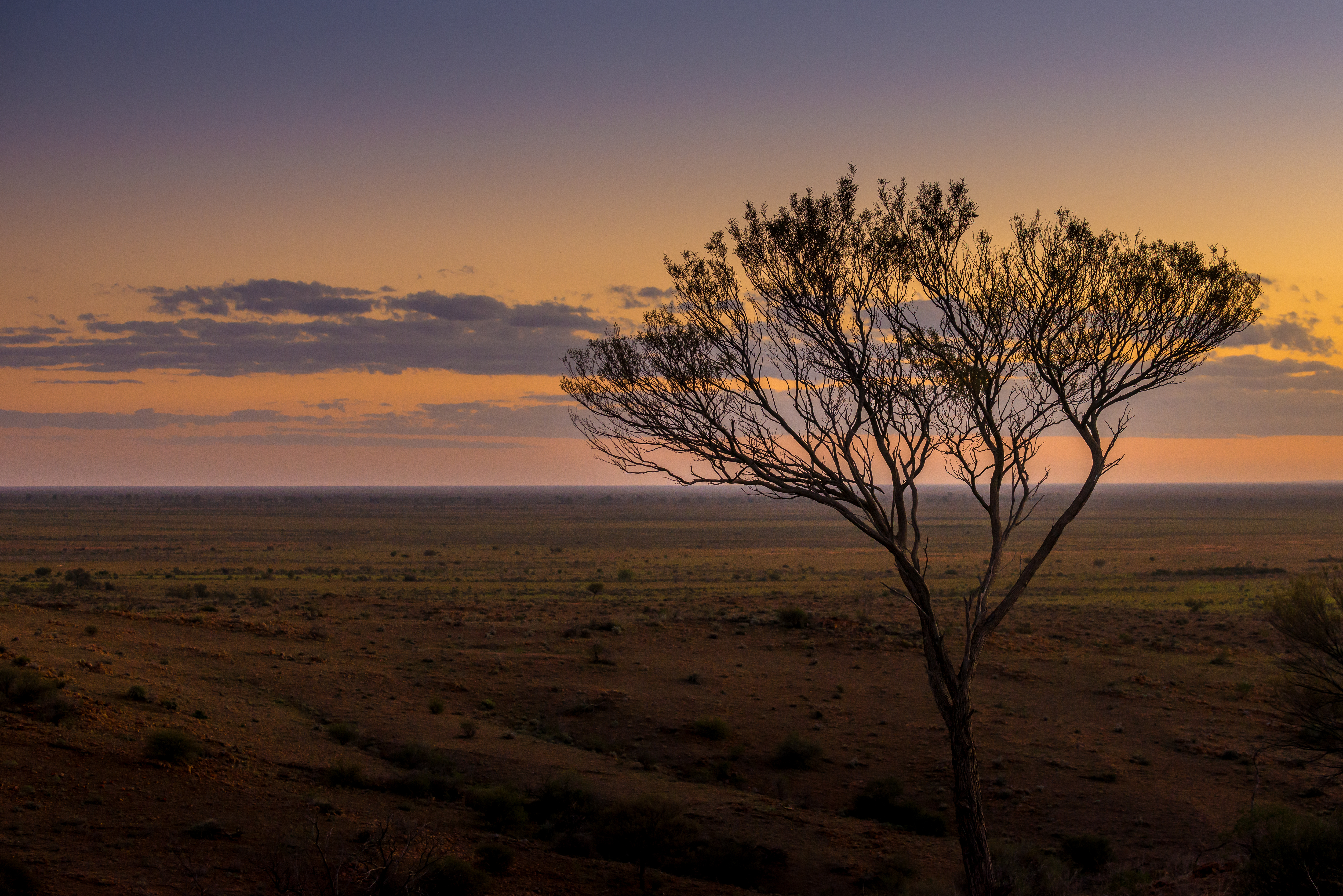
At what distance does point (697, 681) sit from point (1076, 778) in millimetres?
9413

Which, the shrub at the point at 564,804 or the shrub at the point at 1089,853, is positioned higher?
the shrub at the point at 564,804

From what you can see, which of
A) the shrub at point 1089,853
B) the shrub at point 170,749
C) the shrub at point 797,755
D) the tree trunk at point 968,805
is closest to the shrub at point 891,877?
the tree trunk at point 968,805

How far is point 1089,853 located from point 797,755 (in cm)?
593

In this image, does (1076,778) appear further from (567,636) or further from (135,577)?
(135,577)

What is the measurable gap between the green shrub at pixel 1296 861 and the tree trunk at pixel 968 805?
2970mm

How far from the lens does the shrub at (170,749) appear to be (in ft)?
45.8

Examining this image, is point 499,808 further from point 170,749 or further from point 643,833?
point 170,749

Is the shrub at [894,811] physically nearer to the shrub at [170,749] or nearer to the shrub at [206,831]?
the shrub at [206,831]

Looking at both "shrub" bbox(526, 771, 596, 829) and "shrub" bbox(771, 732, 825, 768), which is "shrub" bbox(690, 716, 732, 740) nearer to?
"shrub" bbox(771, 732, 825, 768)

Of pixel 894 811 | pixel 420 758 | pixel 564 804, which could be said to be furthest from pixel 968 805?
pixel 420 758

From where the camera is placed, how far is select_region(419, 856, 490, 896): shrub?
10.6m

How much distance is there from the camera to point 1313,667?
53.0 feet

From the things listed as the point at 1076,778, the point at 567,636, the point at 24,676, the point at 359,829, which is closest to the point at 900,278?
the point at 359,829

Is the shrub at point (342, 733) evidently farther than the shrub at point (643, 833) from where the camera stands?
Yes
